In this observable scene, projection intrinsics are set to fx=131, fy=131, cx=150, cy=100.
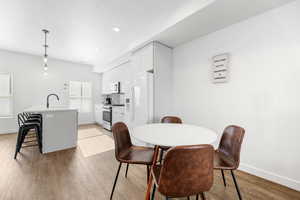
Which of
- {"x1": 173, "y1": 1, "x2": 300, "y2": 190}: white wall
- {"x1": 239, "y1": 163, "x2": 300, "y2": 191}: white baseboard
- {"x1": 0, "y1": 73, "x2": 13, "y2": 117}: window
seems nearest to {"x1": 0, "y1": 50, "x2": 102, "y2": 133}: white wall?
{"x1": 0, "y1": 73, "x2": 13, "y2": 117}: window

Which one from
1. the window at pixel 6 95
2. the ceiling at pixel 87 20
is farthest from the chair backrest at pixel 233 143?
the window at pixel 6 95

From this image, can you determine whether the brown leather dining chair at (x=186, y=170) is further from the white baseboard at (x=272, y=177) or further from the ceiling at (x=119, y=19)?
the ceiling at (x=119, y=19)

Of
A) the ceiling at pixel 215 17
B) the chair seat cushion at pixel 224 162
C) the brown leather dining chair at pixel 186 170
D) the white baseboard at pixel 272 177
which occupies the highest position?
the ceiling at pixel 215 17

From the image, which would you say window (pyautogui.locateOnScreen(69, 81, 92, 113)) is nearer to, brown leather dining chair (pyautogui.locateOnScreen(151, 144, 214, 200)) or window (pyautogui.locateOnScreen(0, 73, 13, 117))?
window (pyautogui.locateOnScreen(0, 73, 13, 117))

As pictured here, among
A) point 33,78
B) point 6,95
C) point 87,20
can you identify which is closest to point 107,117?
point 33,78

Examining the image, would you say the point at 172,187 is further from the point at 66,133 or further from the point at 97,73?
the point at 97,73

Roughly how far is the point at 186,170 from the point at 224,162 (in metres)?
0.74

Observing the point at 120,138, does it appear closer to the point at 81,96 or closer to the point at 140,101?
the point at 140,101

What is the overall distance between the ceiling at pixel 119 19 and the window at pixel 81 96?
2.35m

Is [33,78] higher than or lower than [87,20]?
lower

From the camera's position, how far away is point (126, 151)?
167 cm

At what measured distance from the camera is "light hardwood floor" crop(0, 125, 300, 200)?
160cm

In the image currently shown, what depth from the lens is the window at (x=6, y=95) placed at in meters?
4.31

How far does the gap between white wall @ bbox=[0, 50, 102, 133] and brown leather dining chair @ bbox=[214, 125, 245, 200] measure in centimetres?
578
